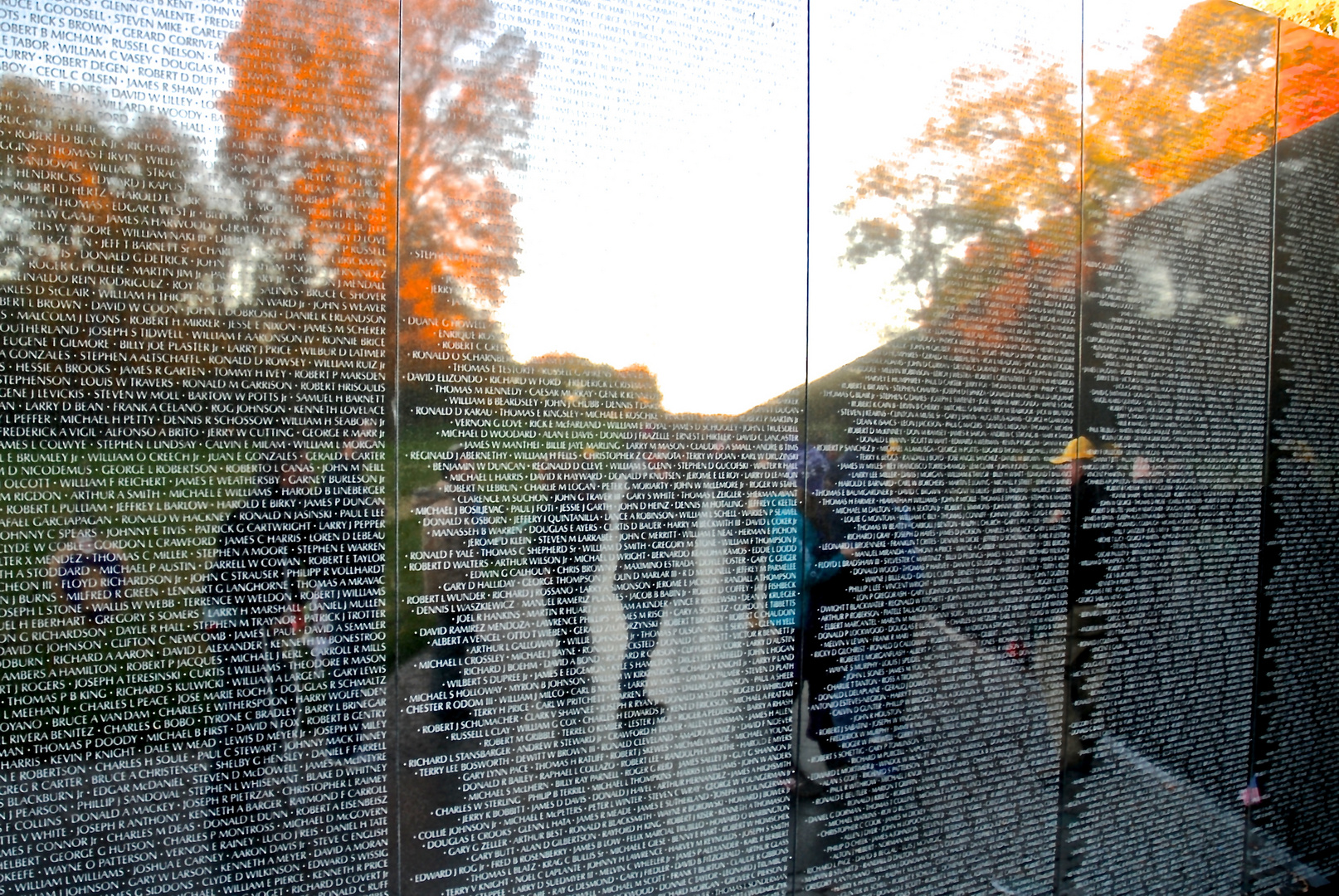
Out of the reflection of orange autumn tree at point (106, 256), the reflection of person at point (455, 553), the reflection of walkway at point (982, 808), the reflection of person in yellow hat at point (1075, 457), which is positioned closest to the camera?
the reflection of orange autumn tree at point (106, 256)

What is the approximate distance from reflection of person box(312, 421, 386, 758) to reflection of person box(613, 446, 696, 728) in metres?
1.04

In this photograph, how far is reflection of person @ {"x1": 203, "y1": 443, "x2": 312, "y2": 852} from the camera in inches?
116

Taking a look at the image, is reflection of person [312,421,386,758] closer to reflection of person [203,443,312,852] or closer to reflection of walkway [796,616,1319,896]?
reflection of person [203,443,312,852]

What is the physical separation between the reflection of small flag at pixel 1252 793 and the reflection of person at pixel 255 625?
18.9 ft

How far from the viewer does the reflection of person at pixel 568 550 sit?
3.39 metres

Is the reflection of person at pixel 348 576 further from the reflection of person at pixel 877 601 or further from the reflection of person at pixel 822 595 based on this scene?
the reflection of person at pixel 877 601

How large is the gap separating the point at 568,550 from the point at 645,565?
369mm

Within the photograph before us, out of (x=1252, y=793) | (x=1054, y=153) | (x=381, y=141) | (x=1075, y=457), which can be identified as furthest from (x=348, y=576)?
(x=1252, y=793)

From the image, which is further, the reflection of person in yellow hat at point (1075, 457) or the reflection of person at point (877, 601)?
the reflection of person in yellow hat at point (1075, 457)

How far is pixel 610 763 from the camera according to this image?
11.6 ft

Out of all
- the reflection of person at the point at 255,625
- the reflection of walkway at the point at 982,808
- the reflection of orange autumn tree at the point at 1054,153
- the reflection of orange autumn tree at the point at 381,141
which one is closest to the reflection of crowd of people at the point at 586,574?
the reflection of person at the point at 255,625

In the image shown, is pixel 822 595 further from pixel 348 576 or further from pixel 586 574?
pixel 348 576

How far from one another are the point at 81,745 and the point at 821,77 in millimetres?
4261

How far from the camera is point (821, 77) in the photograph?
390 centimetres
